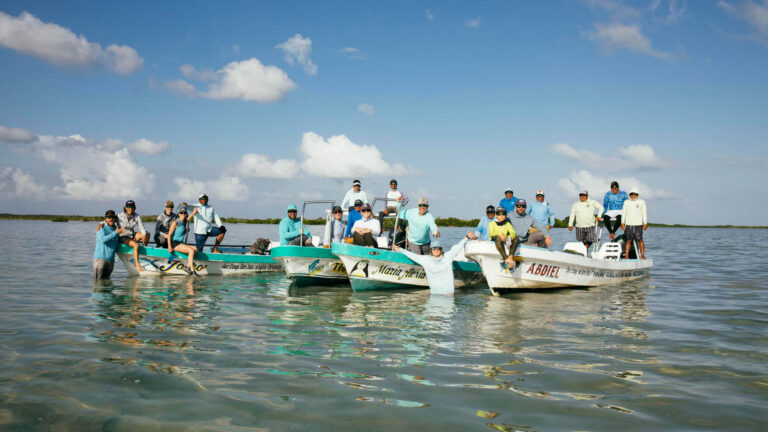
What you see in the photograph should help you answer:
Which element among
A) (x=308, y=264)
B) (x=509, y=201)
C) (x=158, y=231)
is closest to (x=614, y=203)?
(x=509, y=201)

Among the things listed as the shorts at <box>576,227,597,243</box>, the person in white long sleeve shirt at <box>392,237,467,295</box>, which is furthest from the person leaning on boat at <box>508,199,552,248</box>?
the shorts at <box>576,227,597,243</box>

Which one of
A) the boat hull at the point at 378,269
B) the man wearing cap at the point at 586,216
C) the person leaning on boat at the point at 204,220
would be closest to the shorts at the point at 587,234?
the man wearing cap at the point at 586,216

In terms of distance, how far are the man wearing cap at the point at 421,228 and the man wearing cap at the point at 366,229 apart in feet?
2.75

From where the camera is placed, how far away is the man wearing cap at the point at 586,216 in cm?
1395

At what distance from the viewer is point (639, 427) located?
3.95 meters

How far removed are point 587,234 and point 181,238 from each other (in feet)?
37.4

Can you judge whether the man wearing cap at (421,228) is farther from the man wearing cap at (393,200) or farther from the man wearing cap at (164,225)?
the man wearing cap at (164,225)

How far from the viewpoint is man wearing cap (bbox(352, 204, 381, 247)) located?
469 inches

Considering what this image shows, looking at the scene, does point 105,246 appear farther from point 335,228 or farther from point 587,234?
point 587,234

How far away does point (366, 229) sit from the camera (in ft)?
39.4

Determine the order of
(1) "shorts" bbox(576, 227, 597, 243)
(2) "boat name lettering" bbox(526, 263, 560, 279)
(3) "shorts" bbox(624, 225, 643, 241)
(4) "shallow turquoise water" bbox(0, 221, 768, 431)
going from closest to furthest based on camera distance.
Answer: (4) "shallow turquoise water" bbox(0, 221, 768, 431)
(2) "boat name lettering" bbox(526, 263, 560, 279)
(1) "shorts" bbox(576, 227, 597, 243)
(3) "shorts" bbox(624, 225, 643, 241)

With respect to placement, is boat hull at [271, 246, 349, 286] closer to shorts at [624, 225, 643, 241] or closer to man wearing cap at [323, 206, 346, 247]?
man wearing cap at [323, 206, 346, 247]

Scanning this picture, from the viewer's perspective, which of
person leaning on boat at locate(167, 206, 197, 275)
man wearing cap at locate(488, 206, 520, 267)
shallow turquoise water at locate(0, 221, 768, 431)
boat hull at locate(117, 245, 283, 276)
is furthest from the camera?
person leaning on boat at locate(167, 206, 197, 275)

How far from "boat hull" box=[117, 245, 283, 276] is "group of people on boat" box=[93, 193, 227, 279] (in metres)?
0.15
